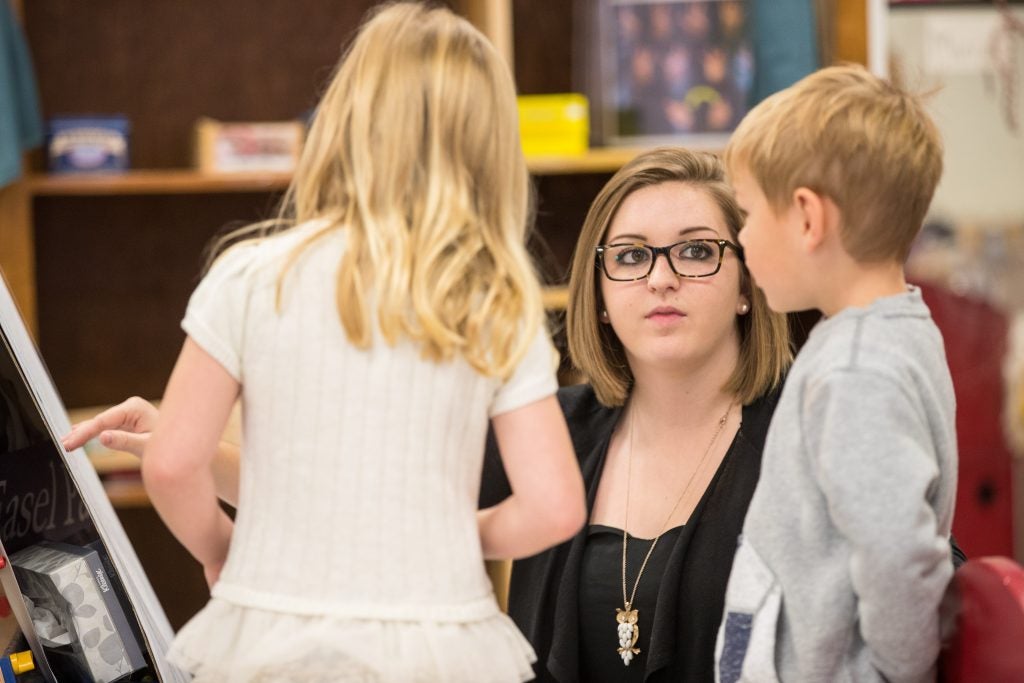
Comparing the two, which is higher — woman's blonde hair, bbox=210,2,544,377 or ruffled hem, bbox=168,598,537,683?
woman's blonde hair, bbox=210,2,544,377

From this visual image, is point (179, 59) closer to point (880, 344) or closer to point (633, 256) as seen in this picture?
point (633, 256)

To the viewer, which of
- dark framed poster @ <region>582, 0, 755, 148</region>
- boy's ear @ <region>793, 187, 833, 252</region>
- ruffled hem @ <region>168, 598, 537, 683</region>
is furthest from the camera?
dark framed poster @ <region>582, 0, 755, 148</region>

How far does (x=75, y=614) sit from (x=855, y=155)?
37.4 inches

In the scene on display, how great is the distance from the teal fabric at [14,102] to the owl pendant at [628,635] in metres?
1.72

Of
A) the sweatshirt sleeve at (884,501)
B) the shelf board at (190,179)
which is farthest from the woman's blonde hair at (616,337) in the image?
the shelf board at (190,179)

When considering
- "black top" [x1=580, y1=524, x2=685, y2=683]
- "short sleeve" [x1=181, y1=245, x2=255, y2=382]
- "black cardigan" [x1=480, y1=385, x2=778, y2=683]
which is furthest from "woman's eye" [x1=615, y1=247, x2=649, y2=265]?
"short sleeve" [x1=181, y1=245, x2=255, y2=382]

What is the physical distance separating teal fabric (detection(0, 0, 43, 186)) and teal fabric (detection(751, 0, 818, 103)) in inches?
68.1

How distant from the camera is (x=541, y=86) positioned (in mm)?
3398

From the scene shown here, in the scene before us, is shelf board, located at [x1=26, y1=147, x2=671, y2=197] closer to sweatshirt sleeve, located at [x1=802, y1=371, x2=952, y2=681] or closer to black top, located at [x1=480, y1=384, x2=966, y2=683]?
black top, located at [x1=480, y1=384, x2=966, y2=683]

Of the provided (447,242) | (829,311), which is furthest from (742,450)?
(447,242)

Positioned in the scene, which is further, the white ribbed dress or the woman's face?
the woman's face

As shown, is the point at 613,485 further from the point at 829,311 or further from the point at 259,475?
the point at 259,475

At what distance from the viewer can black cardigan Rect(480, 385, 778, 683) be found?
60.3 inches

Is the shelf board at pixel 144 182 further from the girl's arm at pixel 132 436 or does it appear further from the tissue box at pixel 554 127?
the girl's arm at pixel 132 436
